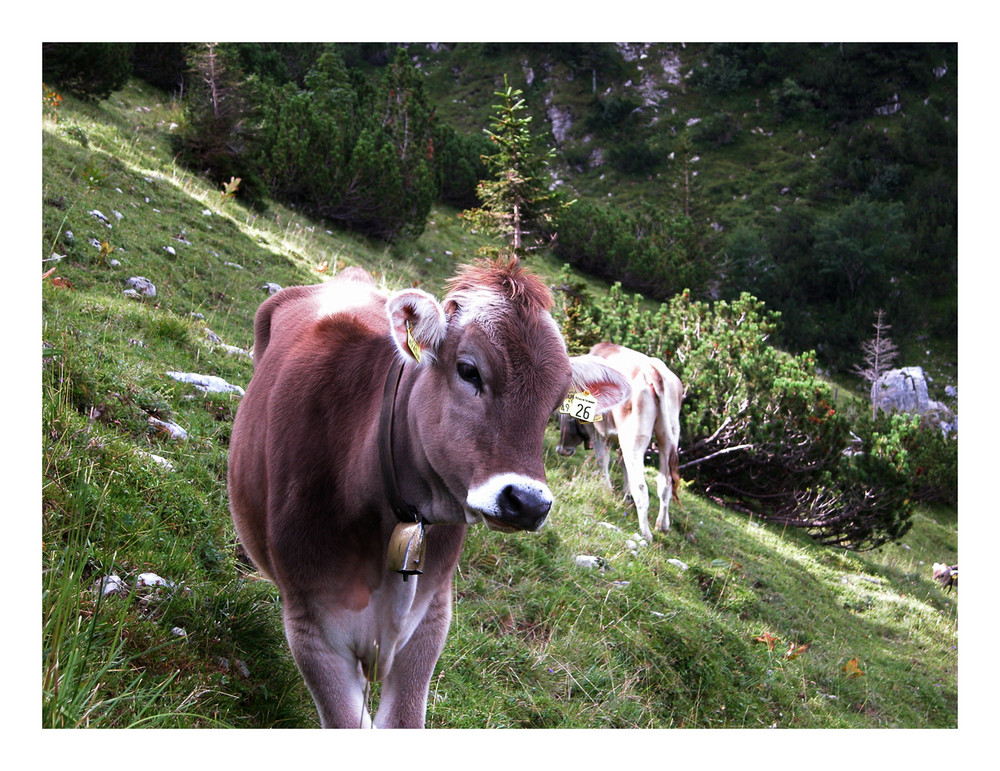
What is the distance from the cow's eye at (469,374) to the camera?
242cm

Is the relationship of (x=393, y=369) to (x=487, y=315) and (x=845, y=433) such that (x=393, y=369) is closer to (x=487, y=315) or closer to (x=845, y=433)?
(x=487, y=315)

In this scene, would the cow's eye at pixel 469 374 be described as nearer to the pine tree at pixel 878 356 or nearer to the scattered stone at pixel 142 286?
the scattered stone at pixel 142 286

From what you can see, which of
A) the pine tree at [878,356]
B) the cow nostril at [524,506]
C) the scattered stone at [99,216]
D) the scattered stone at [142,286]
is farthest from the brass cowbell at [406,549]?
the pine tree at [878,356]

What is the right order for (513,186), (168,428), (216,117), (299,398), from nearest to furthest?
(299,398) → (168,428) → (513,186) → (216,117)

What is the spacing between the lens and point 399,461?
2.67 meters

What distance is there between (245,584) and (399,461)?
5.62ft

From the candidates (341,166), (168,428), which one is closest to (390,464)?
(168,428)

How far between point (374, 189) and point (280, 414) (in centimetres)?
1562

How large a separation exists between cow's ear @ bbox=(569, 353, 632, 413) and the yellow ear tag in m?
0.66

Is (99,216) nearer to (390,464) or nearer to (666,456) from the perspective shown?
(666,456)

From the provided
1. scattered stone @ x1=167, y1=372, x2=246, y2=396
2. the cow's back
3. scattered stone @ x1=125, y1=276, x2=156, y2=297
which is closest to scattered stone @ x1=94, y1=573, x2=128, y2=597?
the cow's back

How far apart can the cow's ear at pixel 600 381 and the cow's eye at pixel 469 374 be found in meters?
0.54

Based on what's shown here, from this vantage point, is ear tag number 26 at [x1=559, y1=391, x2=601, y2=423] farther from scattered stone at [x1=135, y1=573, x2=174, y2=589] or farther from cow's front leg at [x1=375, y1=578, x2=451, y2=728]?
scattered stone at [x1=135, y1=573, x2=174, y2=589]

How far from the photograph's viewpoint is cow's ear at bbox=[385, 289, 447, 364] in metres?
2.40
